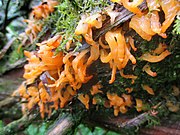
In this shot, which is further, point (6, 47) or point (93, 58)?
point (6, 47)

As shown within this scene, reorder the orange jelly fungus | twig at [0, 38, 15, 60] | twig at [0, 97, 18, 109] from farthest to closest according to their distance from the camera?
twig at [0, 38, 15, 60] < twig at [0, 97, 18, 109] < the orange jelly fungus

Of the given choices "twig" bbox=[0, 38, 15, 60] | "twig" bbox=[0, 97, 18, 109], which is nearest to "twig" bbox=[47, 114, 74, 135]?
"twig" bbox=[0, 97, 18, 109]

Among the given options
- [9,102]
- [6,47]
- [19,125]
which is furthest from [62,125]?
[6,47]

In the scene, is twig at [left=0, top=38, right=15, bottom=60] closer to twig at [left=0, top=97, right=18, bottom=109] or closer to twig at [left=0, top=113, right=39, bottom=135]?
twig at [left=0, top=97, right=18, bottom=109]

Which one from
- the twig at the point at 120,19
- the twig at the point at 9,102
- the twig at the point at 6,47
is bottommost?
the twig at the point at 9,102

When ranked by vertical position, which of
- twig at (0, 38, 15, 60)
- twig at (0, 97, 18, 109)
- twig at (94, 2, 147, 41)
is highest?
twig at (94, 2, 147, 41)

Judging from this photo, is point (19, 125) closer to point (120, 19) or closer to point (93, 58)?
point (93, 58)

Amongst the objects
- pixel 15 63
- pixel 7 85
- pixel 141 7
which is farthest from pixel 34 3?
pixel 141 7

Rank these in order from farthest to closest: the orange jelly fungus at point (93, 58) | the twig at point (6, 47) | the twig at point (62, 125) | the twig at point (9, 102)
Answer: the twig at point (6, 47)
the twig at point (9, 102)
the twig at point (62, 125)
the orange jelly fungus at point (93, 58)

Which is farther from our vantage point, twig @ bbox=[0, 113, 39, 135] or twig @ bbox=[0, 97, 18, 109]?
twig @ bbox=[0, 97, 18, 109]

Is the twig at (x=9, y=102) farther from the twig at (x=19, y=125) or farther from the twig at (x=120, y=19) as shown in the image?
the twig at (x=120, y=19)

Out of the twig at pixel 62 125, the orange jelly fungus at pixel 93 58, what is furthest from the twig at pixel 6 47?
the twig at pixel 62 125
